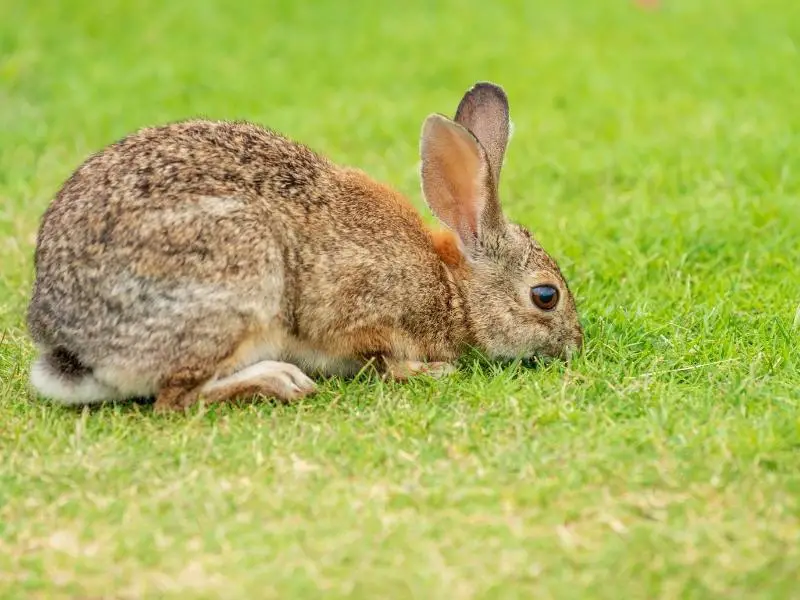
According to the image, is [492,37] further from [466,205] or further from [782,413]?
[782,413]

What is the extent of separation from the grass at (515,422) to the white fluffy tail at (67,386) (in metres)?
0.08

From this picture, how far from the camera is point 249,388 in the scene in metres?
5.16

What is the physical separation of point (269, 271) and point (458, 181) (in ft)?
3.50

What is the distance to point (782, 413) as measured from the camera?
183 inches

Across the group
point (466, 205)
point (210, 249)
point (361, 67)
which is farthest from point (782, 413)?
point (361, 67)

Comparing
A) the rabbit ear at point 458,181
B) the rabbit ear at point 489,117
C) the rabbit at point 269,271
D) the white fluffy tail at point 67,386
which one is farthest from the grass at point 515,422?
the rabbit ear at point 489,117

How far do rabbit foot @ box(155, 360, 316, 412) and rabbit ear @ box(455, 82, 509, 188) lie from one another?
1.46 meters

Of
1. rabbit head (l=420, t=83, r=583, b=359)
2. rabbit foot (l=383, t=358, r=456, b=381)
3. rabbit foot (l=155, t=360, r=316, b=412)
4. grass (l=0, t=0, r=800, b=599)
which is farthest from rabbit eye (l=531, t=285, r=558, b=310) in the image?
rabbit foot (l=155, t=360, r=316, b=412)

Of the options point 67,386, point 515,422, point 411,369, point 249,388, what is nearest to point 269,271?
point 249,388

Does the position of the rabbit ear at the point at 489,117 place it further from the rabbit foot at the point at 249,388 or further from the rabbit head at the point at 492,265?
the rabbit foot at the point at 249,388

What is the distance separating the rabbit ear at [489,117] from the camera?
19.5 ft

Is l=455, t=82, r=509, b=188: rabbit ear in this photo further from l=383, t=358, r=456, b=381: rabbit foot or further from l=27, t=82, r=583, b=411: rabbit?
l=383, t=358, r=456, b=381: rabbit foot

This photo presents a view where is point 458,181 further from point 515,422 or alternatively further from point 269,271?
point 515,422

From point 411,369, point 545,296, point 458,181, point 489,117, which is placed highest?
point 489,117
